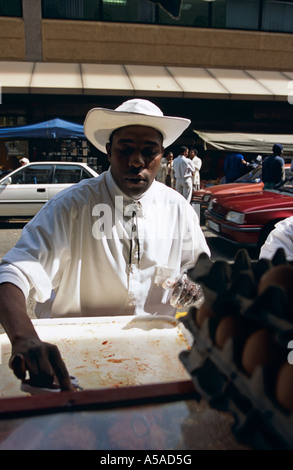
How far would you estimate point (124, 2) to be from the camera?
15.3 m

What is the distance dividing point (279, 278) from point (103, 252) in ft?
4.70

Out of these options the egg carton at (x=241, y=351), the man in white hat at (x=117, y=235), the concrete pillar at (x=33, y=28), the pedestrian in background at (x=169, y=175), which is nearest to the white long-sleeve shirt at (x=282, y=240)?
the man in white hat at (x=117, y=235)

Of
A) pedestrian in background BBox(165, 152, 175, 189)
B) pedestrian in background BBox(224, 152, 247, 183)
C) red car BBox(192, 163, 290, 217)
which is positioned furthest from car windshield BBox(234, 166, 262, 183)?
pedestrian in background BBox(165, 152, 175, 189)

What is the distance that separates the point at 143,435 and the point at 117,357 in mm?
700

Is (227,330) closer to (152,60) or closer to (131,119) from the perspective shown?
(131,119)

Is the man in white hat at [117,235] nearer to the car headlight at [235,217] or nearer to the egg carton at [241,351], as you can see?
the egg carton at [241,351]

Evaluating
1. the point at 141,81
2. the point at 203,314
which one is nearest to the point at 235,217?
the point at 203,314

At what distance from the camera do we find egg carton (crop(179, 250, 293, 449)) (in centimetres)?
66

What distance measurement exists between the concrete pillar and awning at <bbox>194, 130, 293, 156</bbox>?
246 inches

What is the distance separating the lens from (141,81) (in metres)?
14.4

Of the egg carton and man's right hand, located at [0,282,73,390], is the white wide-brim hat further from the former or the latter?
the egg carton

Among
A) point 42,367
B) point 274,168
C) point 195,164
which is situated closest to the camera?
point 42,367
